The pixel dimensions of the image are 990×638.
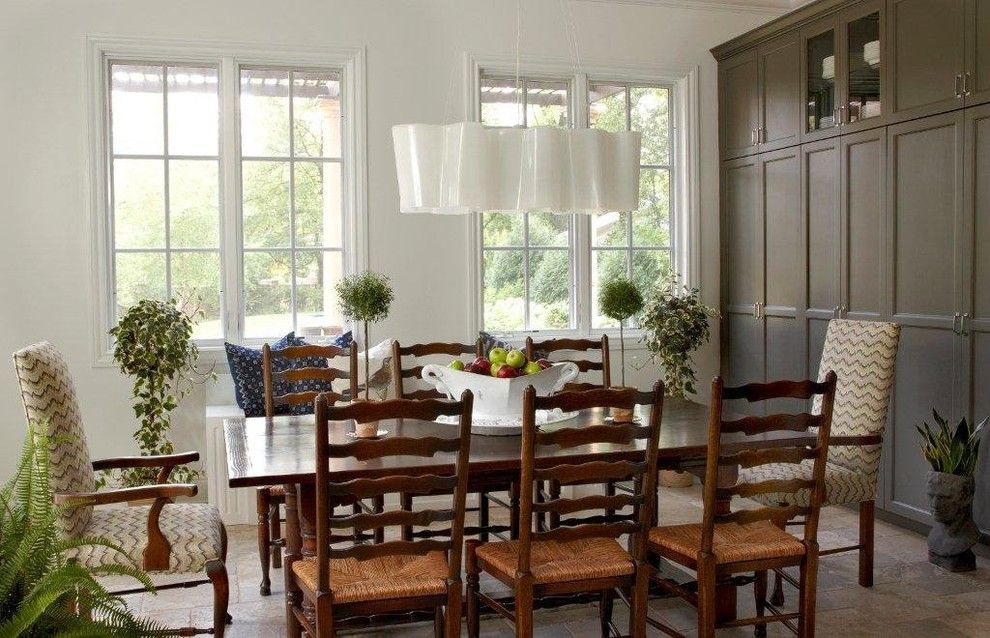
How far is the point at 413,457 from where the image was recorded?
3143 mm

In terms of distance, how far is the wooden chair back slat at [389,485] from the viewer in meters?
2.79

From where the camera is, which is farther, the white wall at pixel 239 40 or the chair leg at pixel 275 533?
the white wall at pixel 239 40

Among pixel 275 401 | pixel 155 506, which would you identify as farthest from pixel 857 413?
pixel 155 506

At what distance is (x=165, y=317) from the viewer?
5.17 metres

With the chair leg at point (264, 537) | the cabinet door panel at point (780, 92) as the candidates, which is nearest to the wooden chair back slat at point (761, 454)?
the chair leg at point (264, 537)

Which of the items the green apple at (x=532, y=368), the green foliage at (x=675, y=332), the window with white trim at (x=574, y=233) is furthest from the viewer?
the window with white trim at (x=574, y=233)

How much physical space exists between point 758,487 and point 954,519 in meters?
1.64

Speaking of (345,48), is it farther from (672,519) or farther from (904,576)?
(904,576)

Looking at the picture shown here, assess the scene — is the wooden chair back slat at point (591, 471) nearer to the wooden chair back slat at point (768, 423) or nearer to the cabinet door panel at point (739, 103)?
the wooden chair back slat at point (768, 423)

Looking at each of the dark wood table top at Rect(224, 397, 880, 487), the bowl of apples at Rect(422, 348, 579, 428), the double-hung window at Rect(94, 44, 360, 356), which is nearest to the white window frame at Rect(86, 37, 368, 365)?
the double-hung window at Rect(94, 44, 360, 356)

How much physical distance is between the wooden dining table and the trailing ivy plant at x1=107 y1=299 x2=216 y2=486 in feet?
4.50

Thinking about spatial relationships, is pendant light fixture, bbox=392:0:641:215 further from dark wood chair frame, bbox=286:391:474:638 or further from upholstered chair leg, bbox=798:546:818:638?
upholstered chair leg, bbox=798:546:818:638

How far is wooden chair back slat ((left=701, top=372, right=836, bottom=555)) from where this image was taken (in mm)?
3107

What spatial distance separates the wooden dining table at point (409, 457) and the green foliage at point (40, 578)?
0.70 m
